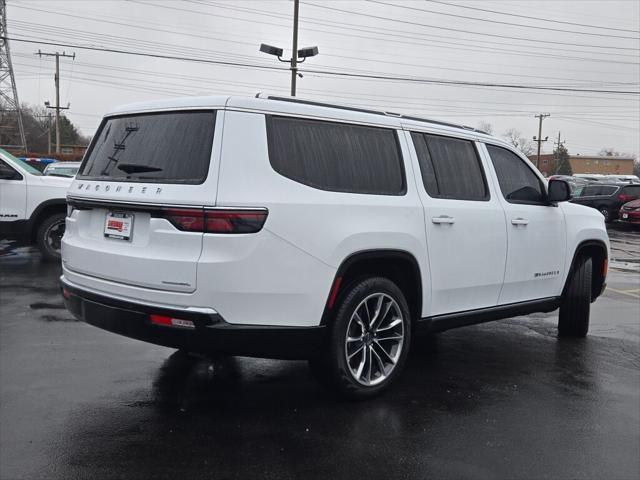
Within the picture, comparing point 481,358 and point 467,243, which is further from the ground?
point 467,243

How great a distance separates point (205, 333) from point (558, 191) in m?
3.70

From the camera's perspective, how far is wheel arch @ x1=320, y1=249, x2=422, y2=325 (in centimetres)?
397

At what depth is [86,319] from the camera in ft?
13.4

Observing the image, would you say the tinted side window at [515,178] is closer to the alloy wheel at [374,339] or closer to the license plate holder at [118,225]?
the alloy wheel at [374,339]

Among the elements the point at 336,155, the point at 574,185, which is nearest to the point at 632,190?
the point at 574,185

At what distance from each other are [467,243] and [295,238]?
1731 mm

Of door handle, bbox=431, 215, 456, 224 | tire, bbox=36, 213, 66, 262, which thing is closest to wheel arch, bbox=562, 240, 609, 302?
door handle, bbox=431, 215, 456, 224

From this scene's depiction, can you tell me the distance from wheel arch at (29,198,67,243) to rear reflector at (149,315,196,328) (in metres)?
7.10

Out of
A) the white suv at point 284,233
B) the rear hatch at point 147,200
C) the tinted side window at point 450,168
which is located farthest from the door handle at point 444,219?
the rear hatch at point 147,200

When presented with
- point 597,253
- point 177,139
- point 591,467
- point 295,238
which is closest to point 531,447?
point 591,467

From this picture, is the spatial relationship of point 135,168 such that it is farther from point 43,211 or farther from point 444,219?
point 43,211

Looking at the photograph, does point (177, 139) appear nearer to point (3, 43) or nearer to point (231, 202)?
point (231, 202)

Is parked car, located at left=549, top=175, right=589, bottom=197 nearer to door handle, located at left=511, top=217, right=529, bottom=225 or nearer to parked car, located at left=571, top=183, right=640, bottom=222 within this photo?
door handle, located at left=511, top=217, right=529, bottom=225

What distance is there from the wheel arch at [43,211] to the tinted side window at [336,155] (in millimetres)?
7055
